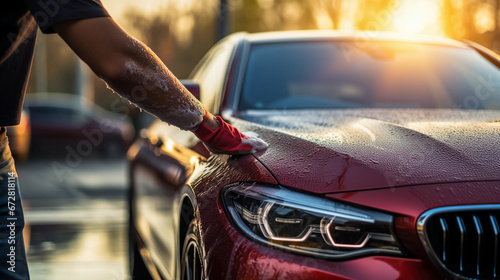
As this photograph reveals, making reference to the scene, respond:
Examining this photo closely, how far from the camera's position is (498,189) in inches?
70.9

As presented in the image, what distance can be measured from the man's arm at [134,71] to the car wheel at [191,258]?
335 mm

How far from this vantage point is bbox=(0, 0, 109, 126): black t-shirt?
166cm

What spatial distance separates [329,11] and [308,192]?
18.1 metres

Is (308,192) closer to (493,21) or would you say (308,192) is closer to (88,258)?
(88,258)

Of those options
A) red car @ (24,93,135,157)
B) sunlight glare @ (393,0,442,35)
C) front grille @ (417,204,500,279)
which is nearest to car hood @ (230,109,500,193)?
front grille @ (417,204,500,279)

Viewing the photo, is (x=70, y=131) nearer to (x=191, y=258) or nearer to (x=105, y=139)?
(x=105, y=139)

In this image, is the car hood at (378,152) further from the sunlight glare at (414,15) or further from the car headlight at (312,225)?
the sunlight glare at (414,15)

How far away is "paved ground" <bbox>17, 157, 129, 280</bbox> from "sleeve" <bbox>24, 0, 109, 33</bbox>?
327 cm

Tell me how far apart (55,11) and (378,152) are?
40.3 inches

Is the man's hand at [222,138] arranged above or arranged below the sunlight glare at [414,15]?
above

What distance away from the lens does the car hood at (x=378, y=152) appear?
189 cm

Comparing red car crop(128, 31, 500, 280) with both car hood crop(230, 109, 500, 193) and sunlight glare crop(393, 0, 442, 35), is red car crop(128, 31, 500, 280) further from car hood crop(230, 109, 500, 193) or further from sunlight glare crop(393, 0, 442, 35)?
sunlight glare crop(393, 0, 442, 35)

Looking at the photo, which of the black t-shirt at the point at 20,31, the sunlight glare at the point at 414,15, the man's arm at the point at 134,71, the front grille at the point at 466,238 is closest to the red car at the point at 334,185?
the front grille at the point at 466,238

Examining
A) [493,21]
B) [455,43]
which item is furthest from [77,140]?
[455,43]
